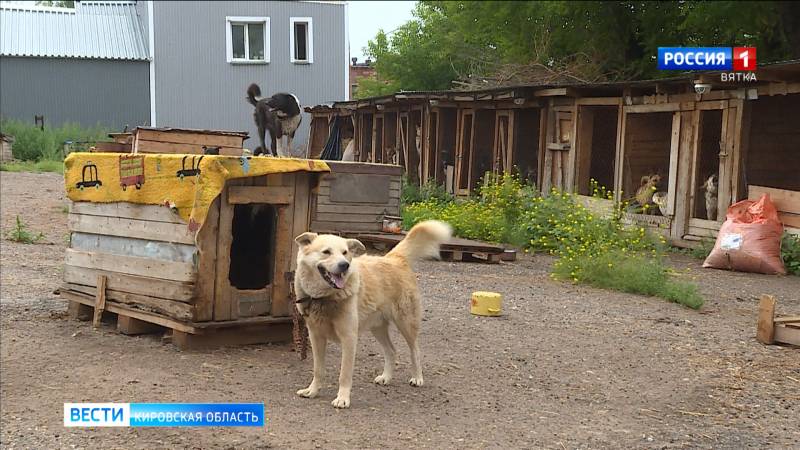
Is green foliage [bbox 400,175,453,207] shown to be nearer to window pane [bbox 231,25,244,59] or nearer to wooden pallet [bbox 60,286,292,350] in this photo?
wooden pallet [bbox 60,286,292,350]

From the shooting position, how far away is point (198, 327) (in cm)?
634

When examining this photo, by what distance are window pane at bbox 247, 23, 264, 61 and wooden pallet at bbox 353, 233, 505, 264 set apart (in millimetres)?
20568

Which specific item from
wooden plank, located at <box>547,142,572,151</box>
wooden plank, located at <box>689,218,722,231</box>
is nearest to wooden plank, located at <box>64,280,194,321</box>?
wooden plank, located at <box>689,218,722,231</box>

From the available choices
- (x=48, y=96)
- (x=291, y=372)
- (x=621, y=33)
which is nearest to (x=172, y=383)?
(x=291, y=372)

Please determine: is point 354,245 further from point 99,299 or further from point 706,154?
point 706,154

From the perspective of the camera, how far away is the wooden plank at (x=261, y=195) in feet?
21.0

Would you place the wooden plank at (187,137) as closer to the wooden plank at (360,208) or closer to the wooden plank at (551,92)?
the wooden plank at (360,208)

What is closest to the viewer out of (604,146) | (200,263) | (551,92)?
(200,263)

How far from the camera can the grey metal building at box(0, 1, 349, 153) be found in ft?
98.9

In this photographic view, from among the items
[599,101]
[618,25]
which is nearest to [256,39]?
[599,101]

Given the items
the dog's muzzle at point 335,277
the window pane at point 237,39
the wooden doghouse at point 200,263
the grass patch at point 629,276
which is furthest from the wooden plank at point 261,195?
the window pane at point 237,39

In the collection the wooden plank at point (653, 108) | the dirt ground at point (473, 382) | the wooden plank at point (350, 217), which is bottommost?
the dirt ground at point (473, 382)

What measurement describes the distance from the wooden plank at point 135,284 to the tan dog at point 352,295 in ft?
4.63

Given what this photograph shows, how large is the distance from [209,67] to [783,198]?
74.9 ft
